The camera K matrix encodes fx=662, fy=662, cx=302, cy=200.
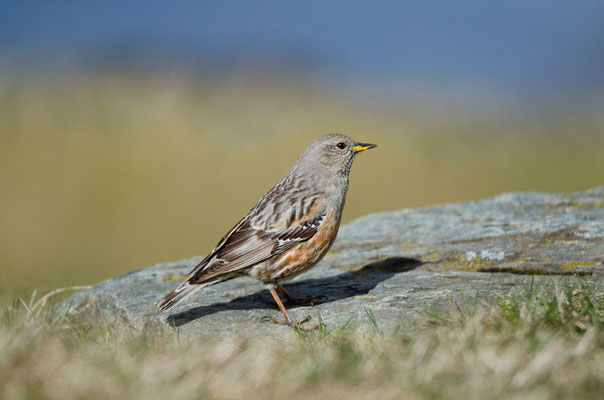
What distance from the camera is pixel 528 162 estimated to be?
69.3 feet

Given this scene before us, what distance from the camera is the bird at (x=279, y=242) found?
19.3ft

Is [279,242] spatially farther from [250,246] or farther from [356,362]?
[356,362]

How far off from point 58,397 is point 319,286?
352cm

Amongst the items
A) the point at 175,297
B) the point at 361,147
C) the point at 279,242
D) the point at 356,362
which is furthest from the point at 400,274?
the point at 356,362

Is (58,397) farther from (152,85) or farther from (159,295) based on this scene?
(152,85)

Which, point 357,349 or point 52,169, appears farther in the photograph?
point 52,169

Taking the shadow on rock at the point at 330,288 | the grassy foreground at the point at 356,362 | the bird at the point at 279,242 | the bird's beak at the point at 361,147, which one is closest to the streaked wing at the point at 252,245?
the bird at the point at 279,242

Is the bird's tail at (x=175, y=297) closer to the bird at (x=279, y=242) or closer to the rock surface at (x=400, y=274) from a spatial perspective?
the bird at (x=279, y=242)

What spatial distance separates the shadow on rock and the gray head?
1.08 metres

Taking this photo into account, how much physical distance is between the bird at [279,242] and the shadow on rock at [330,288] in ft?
0.71

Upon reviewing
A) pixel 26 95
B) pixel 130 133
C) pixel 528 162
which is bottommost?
pixel 528 162

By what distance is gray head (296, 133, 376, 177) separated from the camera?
7039mm

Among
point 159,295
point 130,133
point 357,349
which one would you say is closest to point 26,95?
point 130,133

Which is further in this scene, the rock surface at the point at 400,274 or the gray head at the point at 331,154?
the gray head at the point at 331,154
